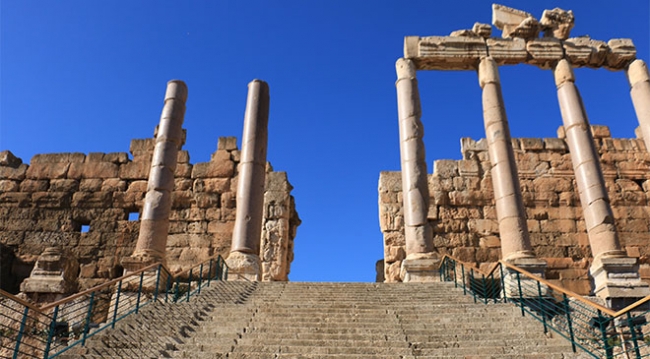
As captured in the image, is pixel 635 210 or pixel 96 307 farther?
pixel 635 210

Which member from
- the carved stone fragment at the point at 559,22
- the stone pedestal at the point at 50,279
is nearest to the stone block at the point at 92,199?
the stone pedestal at the point at 50,279

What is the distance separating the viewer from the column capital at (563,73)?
57.5 ft

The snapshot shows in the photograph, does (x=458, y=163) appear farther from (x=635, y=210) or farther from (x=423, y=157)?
(x=635, y=210)

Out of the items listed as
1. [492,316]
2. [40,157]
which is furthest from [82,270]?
[492,316]

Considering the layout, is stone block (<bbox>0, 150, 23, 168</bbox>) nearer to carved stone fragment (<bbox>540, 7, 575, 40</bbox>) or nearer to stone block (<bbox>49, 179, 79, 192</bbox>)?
stone block (<bbox>49, 179, 79, 192</bbox>)

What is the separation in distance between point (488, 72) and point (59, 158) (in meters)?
14.7

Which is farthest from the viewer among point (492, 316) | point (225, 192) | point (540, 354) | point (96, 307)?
point (225, 192)

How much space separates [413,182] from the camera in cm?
1584

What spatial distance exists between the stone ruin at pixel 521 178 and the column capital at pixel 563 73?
0.04 m

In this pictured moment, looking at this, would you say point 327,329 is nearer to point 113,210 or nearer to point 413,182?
point 413,182

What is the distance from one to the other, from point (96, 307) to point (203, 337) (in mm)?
8097

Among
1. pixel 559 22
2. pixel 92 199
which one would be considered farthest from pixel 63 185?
pixel 559 22

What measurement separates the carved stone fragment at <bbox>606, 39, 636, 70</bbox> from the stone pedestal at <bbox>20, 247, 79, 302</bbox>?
17.2 meters

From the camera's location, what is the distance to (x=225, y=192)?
1900 cm
